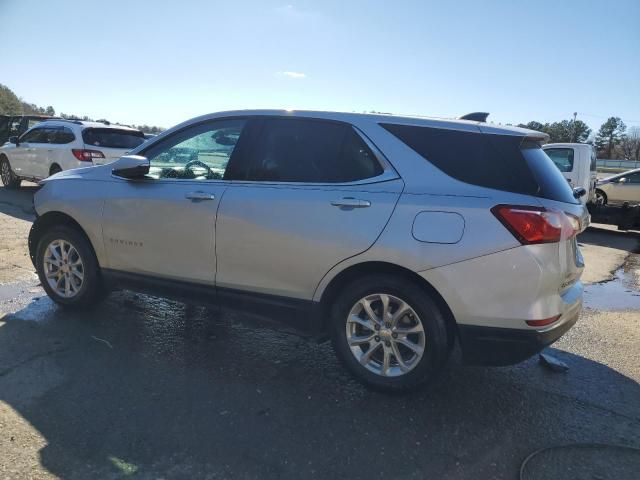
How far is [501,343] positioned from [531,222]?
0.74 metres

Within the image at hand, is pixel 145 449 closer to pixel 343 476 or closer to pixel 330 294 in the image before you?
pixel 343 476

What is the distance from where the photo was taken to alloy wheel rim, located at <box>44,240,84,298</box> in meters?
4.69

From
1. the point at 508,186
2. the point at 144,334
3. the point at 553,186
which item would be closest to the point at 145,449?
the point at 144,334

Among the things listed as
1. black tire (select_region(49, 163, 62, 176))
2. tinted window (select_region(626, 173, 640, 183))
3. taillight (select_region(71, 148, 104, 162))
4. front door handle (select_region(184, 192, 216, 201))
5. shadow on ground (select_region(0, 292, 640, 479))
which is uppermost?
front door handle (select_region(184, 192, 216, 201))

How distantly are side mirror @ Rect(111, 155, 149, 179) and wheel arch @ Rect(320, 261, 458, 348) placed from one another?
6.03 feet

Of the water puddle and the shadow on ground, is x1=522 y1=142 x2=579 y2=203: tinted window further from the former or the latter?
the water puddle

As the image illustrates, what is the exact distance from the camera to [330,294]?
354cm

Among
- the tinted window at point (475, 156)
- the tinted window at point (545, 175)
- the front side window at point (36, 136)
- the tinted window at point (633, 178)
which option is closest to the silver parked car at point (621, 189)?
the tinted window at point (633, 178)

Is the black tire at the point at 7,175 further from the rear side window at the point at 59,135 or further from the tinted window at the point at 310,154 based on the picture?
the tinted window at the point at 310,154

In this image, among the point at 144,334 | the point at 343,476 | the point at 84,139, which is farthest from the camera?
the point at 84,139

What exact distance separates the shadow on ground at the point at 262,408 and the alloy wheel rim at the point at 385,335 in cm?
23

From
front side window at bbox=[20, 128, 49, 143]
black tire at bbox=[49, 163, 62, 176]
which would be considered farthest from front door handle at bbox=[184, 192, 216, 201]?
front side window at bbox=[20, 128, 49, 143]

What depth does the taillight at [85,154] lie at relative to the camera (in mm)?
10820

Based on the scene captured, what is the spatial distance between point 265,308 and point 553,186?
2.09 m
